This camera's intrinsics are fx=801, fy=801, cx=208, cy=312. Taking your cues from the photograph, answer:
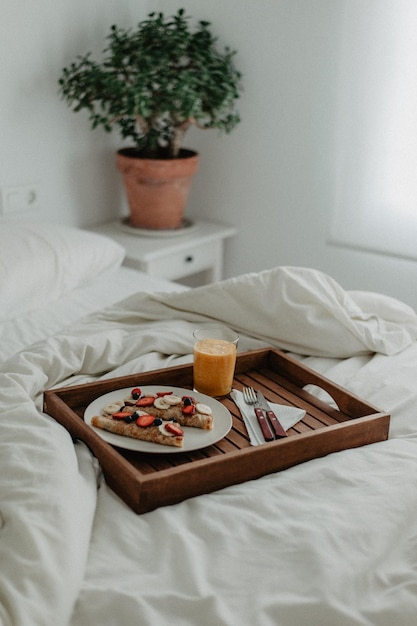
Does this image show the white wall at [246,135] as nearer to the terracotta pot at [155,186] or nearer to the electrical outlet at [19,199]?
the electrical outlet at [19,199]

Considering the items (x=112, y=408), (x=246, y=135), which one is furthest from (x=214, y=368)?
(x=246, y=135)

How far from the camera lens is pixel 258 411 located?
4.52 ft

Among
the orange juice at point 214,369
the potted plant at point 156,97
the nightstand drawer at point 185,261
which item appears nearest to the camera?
the orange juice at point 214,369

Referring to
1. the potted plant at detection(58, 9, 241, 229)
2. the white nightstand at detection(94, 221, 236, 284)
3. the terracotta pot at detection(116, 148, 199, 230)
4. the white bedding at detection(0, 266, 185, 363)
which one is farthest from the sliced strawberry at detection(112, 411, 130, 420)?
the terracotta pot at detection(116, 148, 199, 230)

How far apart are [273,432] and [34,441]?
0.39 m

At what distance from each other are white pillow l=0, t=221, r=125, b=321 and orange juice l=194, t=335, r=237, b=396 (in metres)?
0.72

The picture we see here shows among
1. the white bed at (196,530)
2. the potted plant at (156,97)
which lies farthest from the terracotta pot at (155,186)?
the white bed at (196,530)

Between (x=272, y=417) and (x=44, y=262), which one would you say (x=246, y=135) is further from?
(x=272, y=417)

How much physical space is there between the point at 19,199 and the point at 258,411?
1.57 metres

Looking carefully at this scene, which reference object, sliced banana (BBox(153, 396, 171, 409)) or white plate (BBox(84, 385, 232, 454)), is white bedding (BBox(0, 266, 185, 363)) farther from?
sliced banana (BBox(153, 396, 171, 409))

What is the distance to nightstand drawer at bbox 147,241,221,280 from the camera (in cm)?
276

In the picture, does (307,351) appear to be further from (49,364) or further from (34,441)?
(34,441)

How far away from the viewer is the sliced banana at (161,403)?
4.29 feet

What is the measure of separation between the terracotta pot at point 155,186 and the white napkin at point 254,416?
4.86 ft
